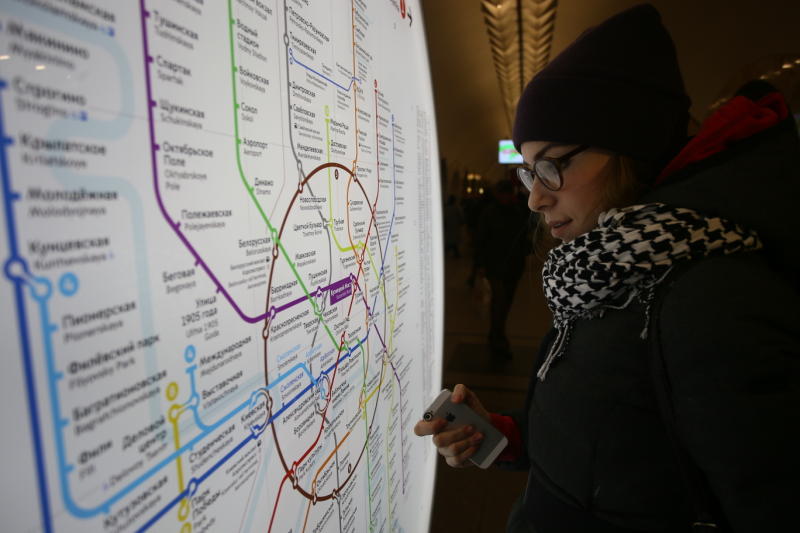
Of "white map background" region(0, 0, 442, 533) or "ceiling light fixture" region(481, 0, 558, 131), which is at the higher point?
"ceiling light fixture" region(481, 0, 558, 131)

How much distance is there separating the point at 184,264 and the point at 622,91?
0.73 metres

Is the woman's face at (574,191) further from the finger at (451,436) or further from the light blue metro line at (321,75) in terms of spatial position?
the finger at (451,436)

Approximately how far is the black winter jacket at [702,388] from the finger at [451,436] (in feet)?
0.55

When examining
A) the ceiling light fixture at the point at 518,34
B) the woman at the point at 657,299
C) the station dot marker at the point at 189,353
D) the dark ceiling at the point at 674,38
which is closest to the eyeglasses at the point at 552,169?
the woman at the point at 657,299

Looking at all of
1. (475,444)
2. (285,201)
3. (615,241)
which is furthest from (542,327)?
(285,201)

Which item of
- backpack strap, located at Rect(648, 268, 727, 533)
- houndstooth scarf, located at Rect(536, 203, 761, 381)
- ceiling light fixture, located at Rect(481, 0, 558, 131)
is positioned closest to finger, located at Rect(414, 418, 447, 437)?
houndstooth scarf, located at Rect(536, 203, 761, 381)

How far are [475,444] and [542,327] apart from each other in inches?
137

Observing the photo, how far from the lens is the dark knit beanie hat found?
0.72 meters

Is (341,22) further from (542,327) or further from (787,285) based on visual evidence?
(542,327)

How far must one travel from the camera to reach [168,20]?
0.36 metres

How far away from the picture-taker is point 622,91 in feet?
2.36

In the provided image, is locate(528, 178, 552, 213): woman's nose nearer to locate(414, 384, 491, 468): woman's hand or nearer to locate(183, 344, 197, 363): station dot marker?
locate(414, 384, 491, 468): woman's hand

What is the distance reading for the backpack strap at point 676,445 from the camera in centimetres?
57

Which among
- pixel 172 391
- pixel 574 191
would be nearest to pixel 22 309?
pixel 172 391
